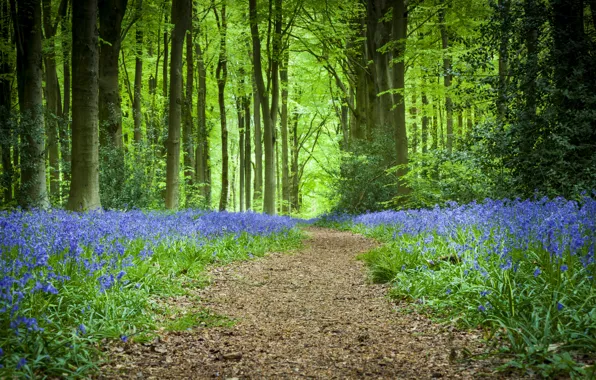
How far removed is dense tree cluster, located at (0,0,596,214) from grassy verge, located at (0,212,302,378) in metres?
3.28

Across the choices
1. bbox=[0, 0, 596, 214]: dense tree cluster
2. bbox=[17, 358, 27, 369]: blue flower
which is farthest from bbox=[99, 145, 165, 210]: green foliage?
bbox=[17, 358, 27, 369]: blue flower

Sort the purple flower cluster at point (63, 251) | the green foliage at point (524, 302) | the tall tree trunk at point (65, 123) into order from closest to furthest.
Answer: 1. the green foliage at point (524, 302)
2. the purple flower cluster at point (63, 251)
3. the tall tree trunk at point (65, 123)

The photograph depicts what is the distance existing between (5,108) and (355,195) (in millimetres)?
13374

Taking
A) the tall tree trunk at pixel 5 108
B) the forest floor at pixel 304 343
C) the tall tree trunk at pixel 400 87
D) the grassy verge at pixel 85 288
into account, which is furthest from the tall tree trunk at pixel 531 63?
the tall tree trunk at pixel 5 108

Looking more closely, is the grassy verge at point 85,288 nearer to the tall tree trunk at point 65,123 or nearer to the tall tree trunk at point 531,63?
the tall tree trunk at point 531,63

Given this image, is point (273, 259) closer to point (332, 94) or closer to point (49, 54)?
point (49, 54)

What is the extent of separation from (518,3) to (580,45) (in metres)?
1.63

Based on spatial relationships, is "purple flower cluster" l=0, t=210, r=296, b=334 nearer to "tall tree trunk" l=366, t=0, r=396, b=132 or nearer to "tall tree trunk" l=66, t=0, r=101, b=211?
"tall tree trunk" l=66, t=0, r=101, b=211

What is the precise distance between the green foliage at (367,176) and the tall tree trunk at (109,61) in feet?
30.4

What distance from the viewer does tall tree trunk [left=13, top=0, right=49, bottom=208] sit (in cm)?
1162

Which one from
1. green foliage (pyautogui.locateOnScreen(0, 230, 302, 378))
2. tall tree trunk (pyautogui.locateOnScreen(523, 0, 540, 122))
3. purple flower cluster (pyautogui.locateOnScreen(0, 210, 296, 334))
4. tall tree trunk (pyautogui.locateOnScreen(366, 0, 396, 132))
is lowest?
green foliage (pyautogui.locateOnScreen(0, 230, 302, 378))

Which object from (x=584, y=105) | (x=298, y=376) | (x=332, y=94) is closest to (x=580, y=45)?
(x=584, y=105)

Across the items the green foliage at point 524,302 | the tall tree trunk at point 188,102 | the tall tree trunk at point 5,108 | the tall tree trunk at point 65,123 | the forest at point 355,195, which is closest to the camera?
the green foliage at point 524,302

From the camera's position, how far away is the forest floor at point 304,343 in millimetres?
3002
